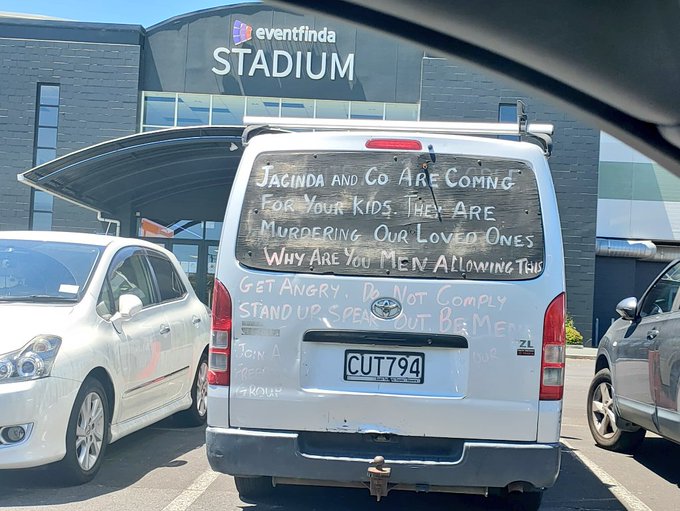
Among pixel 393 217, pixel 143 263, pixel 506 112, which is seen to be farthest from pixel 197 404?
pixel 506 112

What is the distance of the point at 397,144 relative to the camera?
430 cm

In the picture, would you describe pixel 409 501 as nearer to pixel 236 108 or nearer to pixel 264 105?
pixel 264 105

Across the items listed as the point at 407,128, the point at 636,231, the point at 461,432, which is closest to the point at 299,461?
the point at 461,432

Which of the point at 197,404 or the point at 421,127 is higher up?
the point at 421,127

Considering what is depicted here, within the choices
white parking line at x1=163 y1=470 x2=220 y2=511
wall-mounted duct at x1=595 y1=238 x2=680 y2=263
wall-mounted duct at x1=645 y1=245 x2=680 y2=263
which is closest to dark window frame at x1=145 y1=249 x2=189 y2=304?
white parking line at x1=163 y1=470 x2=220 y2=511

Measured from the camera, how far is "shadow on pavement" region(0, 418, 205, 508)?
4922 mm

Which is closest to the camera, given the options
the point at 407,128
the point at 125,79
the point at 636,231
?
the point at 407,128

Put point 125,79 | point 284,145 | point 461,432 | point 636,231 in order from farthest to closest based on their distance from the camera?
1. point 636,231
2. point 125,79
3. point 284,145
4. point 461,432

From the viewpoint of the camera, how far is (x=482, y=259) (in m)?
4.11

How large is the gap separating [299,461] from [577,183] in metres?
18.1

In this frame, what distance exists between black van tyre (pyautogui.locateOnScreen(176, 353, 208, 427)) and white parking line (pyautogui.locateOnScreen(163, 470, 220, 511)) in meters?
1.65

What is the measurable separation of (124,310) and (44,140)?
16.7m

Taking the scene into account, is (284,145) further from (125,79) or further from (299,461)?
(125,79)

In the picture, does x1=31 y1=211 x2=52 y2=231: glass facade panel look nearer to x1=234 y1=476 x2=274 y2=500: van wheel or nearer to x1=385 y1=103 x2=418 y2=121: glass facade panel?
x1=385 y1=103 x2=418 y2=121: glass facade panel
